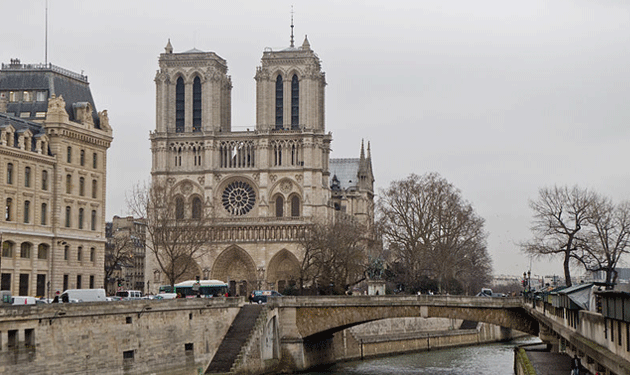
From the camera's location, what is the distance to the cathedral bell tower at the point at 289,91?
131 metres

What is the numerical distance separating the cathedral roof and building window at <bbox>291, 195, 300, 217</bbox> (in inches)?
1229

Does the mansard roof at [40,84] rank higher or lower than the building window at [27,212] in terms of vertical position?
higher

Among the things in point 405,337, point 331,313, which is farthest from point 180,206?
point 331,313

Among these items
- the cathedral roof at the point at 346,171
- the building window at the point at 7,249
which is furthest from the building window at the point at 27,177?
the cathedral roof at the point at 346,171

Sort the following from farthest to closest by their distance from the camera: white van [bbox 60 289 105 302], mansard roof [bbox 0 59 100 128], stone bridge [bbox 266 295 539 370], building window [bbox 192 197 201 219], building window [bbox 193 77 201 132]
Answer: building window [bbox 193 77 201 132], building window [bbox 192 197 201 219], mansard roof [bbox 0 59 100 128], stone bridge [bbox 266 295 539 370], white van [bbox 60 289 105 302]

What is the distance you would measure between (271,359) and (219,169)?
69.9 m

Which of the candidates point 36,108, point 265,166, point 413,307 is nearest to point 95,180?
point 36,108

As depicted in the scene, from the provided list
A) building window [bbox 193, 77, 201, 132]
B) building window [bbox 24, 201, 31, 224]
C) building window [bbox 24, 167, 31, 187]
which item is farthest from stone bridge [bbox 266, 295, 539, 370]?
building window [bbox 193, 77, 201, 132]

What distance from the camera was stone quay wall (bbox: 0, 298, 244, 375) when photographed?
4434 centimetres

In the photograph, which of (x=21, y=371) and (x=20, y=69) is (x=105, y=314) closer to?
(x=21, y=371)

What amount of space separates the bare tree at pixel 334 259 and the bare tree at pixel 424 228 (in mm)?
3674

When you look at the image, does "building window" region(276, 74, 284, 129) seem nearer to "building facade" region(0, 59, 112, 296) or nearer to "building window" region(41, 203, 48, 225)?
"building facade" region(0, 59, 112, 296)

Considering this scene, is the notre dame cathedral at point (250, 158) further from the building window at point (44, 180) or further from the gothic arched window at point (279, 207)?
the building window at point (44, 180)

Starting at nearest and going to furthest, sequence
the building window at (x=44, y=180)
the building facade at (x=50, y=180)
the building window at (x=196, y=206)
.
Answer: the building facade at (x=50, y=180) < the building window at (x=44, y=180) < the building window at (x=196, y=206)
